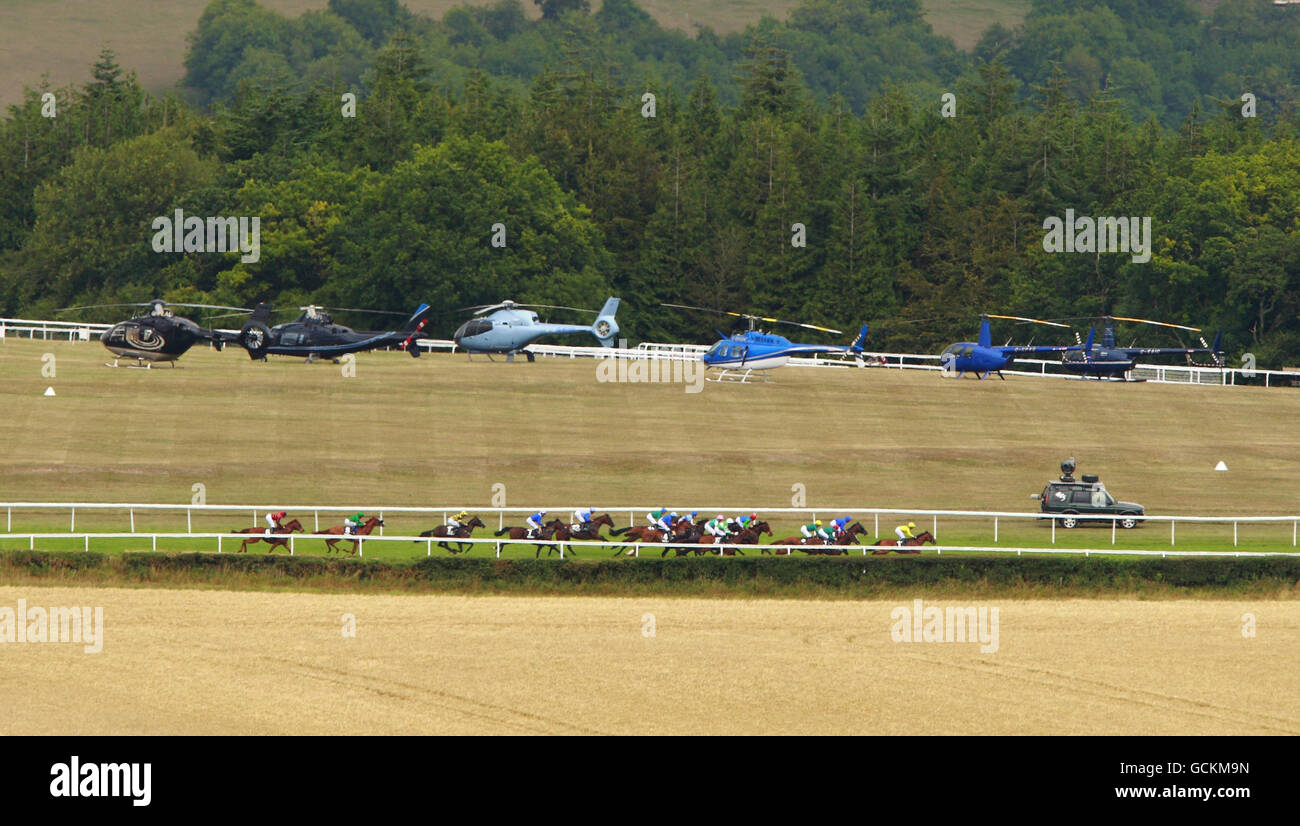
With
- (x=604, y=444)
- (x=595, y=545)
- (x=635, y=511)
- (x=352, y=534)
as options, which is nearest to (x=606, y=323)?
(x=604, y=444)

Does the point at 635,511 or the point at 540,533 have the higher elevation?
the point at 635,511

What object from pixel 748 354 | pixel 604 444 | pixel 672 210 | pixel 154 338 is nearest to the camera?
pixel 604 444

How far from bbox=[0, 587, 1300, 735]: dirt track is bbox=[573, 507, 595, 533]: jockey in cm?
352

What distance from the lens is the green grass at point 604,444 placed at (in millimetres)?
39719

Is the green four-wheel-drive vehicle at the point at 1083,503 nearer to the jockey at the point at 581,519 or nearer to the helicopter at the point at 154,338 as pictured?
the jockey at the point at 581,519

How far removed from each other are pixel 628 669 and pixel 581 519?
32.3ft

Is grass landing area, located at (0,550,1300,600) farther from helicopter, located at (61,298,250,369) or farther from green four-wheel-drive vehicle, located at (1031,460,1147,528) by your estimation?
helicopter, located at (61,298,250,369)

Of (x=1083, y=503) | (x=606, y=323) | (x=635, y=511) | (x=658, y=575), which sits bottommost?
(x=658, y=575)

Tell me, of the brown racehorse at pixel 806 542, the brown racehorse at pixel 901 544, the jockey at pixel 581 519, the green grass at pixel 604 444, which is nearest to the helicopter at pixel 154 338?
the green grass at pixel 604 444

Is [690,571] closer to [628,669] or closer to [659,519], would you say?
[659,519]

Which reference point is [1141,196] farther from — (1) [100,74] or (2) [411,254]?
(1) [100,74]

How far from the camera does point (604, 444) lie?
44906 millimetres

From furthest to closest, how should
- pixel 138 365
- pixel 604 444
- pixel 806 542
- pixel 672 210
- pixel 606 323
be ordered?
pixel 672 210 < pixel 606 323 < pixel 138 365 < pixel 604 444 < pixel 806 542

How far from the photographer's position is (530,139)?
321ft
